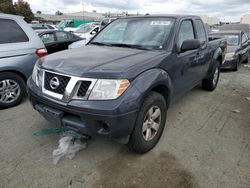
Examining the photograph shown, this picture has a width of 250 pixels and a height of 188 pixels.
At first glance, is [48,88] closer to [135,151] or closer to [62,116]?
[62,116]

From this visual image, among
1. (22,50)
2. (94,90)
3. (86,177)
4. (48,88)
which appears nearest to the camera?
(94,90)

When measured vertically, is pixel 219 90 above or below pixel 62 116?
below

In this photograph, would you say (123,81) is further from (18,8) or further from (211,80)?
(18,8)

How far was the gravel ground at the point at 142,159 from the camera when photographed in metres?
2.42

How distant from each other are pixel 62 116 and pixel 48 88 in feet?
1.36

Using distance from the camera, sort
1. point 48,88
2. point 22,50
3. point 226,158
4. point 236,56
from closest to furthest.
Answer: point 48,88, point 226,158, point 22,50, point 236,56

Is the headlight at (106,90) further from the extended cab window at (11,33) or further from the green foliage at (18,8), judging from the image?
the green foliage at (18,8)

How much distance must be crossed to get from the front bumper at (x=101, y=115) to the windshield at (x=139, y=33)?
1152 mm

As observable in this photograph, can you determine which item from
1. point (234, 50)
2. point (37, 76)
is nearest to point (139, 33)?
point (37, 76)

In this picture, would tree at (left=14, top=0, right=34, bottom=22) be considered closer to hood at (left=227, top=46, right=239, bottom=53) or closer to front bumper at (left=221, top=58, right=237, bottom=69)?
hood at (left=227, top=46, right=239, bottom=53)

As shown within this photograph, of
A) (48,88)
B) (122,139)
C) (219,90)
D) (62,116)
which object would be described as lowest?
(219,90)

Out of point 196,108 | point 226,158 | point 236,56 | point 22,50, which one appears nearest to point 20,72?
point 22,50

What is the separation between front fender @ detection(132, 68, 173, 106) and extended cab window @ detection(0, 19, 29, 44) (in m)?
2.98

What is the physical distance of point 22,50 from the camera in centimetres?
427
